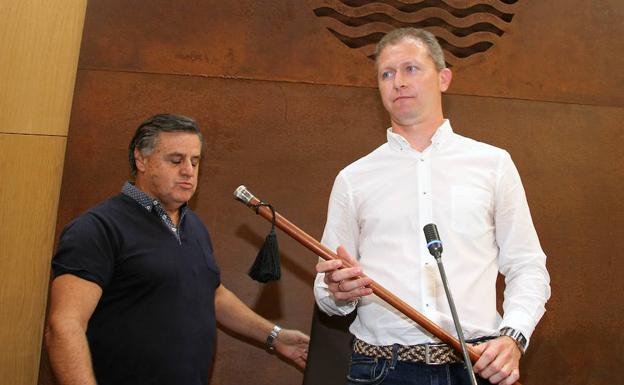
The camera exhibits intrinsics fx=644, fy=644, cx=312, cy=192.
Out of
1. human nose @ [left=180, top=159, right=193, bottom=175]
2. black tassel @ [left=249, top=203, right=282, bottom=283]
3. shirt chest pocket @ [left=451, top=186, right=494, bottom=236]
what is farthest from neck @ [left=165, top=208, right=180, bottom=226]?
shirt chest pocket @ [left=451, top=186, right=494, bottom=236]

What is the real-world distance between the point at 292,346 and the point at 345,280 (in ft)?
2.66

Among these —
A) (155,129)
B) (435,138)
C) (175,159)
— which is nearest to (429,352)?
(435,138)

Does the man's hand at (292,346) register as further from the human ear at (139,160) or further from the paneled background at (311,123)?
the human ear at (139,160)

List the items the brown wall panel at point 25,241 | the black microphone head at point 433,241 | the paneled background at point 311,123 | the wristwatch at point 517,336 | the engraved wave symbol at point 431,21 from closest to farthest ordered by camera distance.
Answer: the black microphone head at point 433,241 < the wristwatch at point 517,336 < the brown wall panel at point 25,241 < the paneled background at point 311,123 < the engraved wave symbol at point 431,21

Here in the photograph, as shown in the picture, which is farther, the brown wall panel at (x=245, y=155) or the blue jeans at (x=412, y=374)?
the brown wall panel at (x=245, y=155)

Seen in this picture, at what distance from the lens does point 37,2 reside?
2.57m

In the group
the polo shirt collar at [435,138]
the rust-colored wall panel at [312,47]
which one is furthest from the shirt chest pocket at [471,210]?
the rust-colored wall panel at [312,47]

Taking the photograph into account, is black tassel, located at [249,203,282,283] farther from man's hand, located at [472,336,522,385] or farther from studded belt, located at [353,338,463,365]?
man's hand, located at [472,336,522,385]

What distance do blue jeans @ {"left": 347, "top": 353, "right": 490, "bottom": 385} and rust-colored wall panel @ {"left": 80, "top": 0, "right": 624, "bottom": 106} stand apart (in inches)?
54.1

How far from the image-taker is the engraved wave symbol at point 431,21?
2.67 m

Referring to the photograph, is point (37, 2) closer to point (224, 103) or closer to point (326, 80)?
point (224, 103)

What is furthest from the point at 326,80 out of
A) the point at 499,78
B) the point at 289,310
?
the point at 289,310

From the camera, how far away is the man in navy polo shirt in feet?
5.61

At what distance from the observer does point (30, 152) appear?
2467mm
